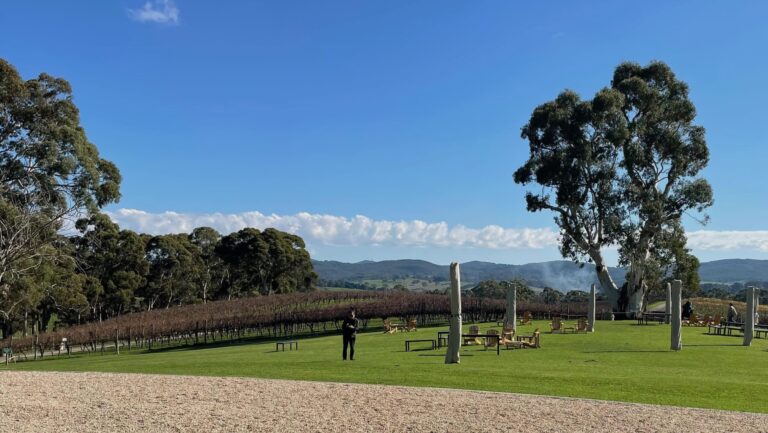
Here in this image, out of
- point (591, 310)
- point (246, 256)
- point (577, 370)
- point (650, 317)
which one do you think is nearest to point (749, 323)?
point (591, 310)

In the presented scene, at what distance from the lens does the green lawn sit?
1125 centimetres

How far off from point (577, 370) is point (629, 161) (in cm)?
2722

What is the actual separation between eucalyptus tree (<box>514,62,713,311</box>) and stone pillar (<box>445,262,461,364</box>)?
25652 millimetres

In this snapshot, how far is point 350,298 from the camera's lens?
185 feet

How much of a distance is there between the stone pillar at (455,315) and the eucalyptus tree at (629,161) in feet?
84.2

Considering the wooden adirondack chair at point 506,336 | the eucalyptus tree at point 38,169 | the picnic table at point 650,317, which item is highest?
the eucalyptus tree at point 38,169

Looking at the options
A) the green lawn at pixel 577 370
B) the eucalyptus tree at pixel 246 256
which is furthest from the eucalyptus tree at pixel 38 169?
the eucalyptus tree at pixel 246 256

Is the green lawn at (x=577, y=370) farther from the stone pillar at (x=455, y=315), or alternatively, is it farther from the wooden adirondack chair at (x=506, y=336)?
the wooden adirondack chair at (x=506, y=336)

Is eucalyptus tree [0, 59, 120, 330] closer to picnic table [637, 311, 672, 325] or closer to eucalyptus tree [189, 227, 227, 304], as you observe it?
picnic table [637, 311, 672, 325]

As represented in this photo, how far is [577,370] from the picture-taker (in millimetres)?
14406

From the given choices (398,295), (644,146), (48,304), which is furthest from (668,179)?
(48,304)

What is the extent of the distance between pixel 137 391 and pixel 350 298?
44828 millimetres

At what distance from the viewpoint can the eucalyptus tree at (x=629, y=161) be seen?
124 ft

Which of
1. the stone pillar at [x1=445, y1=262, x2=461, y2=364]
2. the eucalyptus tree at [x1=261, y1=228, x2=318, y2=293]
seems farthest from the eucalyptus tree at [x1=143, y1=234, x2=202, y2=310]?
the stone pillar at [x1=445, y1=262, x2=461, y2=364]
